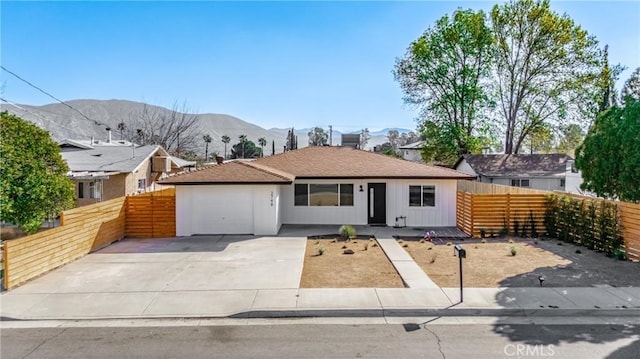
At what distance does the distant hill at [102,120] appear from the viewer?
61.7 metres

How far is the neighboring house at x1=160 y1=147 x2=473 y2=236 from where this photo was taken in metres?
15.0

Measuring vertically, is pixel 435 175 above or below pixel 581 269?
above

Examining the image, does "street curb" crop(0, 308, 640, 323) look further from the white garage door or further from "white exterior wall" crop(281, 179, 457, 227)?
"white exterior wall" crop(281, 179, 457, 227)

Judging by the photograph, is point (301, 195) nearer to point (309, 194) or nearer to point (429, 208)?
point (309, 194)

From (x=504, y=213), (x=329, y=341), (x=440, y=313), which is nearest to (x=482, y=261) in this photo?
(x=440, y=313)

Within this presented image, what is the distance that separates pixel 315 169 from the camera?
17.6 meters

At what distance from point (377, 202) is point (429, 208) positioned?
2273 mm

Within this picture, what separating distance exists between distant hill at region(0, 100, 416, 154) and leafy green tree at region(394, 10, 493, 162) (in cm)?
2607

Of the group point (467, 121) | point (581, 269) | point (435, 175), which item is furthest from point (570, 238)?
point (467, 121)

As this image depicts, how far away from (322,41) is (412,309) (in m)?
14.4

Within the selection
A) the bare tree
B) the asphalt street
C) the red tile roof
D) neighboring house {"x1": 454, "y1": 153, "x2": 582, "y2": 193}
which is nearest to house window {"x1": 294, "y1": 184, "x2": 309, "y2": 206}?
the red tile roof

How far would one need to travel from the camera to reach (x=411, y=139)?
74062mm

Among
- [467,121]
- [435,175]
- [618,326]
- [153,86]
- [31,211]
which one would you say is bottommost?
[618,326]

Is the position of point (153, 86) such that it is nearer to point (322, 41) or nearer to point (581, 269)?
point (322, 41)
